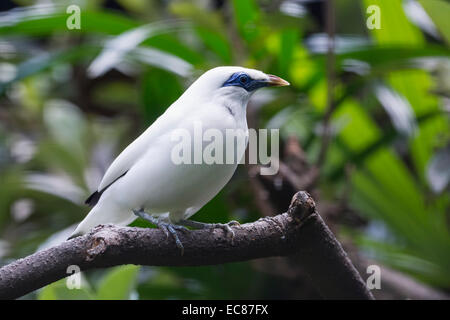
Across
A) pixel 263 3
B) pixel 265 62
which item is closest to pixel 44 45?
pixel 263 3

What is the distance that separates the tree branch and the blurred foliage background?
45cm

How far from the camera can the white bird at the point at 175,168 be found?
35.6 inches

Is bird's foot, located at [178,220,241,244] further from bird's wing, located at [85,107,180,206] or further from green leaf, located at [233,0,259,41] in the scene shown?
green leaf, located at [233,0,259,41]

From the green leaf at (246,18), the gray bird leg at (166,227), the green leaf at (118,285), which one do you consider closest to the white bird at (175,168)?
the gray bird leg at (166,227)

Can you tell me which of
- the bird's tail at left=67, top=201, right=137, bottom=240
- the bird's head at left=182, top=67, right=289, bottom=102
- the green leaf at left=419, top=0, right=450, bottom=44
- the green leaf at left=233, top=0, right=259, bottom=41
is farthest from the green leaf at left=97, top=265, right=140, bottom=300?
the green leaf at left=419, top=0, right=450, bottom=44

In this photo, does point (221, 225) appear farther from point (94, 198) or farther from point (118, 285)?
point (118, 285)

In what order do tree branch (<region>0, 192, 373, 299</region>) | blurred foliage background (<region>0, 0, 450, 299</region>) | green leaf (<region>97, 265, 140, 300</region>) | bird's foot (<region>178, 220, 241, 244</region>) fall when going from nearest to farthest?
tree branch (<region>0, 192, 373, 299</region>), bird's foot (<region>178, 220, 241, 244</region>), green leaf (<region>97, 265, 140, 300</region>), blurred foliage background (<region>0, 0, 450, 299</region>)

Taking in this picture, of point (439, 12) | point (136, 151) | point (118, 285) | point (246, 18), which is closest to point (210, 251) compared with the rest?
point (136, 151)

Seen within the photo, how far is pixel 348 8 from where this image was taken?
2543 mm

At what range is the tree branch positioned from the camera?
79cm

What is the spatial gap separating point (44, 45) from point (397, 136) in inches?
58.5

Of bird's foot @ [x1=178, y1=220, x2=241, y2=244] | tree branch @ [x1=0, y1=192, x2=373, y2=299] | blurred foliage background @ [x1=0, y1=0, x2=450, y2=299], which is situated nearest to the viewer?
tree branch @ [x1=0, y1=192, x2=373, y2=299]

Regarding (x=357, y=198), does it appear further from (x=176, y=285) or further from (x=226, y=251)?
(x=226, y=251)

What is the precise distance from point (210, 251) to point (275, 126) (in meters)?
0.85
